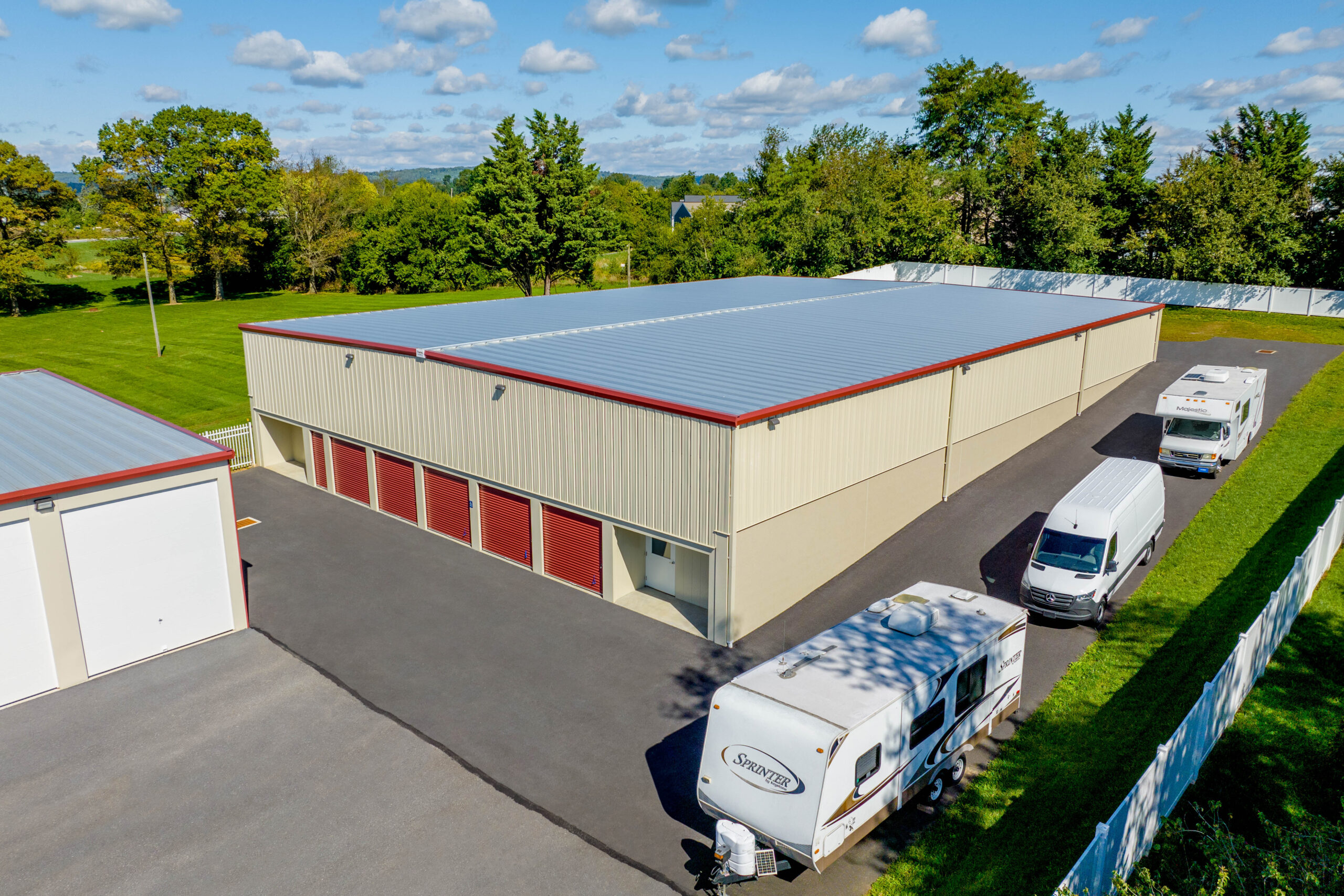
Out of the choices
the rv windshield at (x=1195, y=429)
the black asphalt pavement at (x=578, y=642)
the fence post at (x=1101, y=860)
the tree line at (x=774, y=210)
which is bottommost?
the black asphalt pavement at (x=578, y=642)

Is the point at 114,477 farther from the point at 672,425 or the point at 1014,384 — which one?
the point at 1014,384

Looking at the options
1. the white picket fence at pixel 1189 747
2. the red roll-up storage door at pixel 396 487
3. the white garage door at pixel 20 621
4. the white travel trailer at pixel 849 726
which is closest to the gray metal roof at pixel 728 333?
the red roll-up storage door at pixel 396 487

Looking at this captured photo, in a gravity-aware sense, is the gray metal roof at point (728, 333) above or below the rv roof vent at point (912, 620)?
above

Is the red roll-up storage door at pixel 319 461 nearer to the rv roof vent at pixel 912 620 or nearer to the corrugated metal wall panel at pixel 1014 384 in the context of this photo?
the corrugated metal wall panel at pixel 1014 384

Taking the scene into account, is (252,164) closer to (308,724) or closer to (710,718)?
(308,724)

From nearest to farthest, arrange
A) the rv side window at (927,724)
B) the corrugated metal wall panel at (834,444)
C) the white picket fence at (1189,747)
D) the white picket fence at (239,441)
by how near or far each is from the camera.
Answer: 1. the white picket fence at (1189,747)
2. the rv side window at (927,724)
3. the corrugated metal wall panel at (834,444)
4. the white picket fence at (239,441)

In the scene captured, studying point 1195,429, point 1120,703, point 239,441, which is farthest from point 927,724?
point 239,441

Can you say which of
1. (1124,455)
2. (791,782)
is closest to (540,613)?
(791,782)
